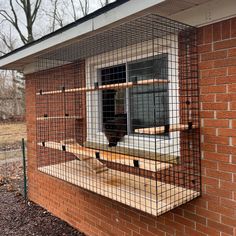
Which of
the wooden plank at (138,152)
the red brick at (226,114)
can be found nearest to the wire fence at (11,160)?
the wooden plank at (138,152)

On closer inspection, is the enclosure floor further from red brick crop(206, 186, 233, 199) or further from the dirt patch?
the dirt patch

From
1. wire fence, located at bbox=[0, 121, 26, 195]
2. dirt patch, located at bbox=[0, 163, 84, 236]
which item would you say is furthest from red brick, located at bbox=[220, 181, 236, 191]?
wire fence, located at bbox=[0, 121, 26, 195]

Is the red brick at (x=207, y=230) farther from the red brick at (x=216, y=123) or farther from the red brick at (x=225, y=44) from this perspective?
the red brick at (x=225, y=44)

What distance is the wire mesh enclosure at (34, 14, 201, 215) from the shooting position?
9.20 feet

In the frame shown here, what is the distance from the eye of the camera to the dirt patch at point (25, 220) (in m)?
4.54

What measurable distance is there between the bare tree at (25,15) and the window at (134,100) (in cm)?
1356

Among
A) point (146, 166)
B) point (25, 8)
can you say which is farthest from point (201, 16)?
point (25, 8)

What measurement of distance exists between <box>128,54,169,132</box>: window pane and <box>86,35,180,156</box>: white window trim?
0.09 metres

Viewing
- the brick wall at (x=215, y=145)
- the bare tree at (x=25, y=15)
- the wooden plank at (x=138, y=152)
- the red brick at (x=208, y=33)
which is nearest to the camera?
the brick wall at (x=215, y=145)

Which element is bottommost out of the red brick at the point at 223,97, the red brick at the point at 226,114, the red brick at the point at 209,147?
the red brick at the point at 209,147

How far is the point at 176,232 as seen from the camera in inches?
121

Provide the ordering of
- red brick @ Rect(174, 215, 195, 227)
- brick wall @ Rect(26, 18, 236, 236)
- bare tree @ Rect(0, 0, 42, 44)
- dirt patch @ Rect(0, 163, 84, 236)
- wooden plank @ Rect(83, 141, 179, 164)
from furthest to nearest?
bare tree @ Rect(0, 0, 42, 44)
dirt patch @ Rect(0, 163, 84, 236)
wooden plank @ Rect(83, 141, 179, 164)
red brick @ Rect(174, 215, 195, 227)
brick wall @ Rect(26, 18, 236, 236)

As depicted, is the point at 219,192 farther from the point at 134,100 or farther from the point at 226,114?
the point at 134,100

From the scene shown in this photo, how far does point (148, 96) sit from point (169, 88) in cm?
36
